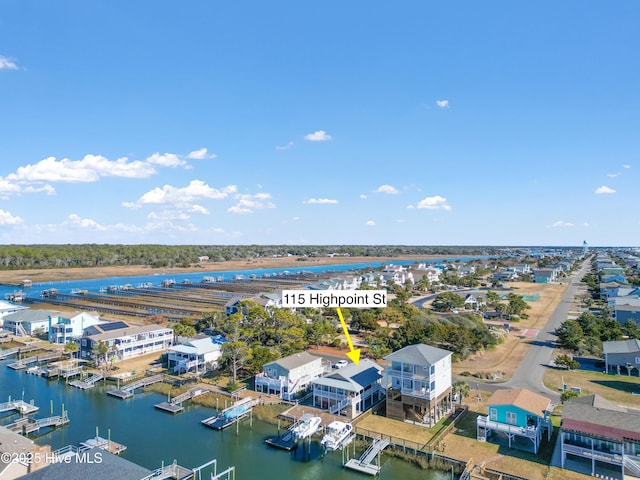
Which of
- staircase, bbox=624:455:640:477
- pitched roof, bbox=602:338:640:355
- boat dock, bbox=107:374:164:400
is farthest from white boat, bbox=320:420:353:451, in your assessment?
pitched roof, bbox=602:338:640:355

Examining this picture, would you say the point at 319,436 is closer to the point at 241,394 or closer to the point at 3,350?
the point at 241,394

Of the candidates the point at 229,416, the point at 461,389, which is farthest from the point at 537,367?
the point at 229,416

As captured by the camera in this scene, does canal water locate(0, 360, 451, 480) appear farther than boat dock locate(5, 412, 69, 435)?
No

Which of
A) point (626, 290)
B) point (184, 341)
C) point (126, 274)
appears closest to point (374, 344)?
point (184, 341)

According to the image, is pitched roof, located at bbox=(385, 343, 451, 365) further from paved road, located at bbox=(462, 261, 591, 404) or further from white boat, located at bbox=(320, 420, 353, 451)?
paved road, located at bbox=(462, 261, 591, 404)

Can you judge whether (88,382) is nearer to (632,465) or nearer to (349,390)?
(349,390)
